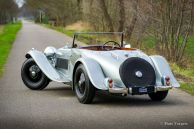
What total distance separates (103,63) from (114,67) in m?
0.31

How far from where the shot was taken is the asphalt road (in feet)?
24.9

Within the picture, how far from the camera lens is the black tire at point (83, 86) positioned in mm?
9261

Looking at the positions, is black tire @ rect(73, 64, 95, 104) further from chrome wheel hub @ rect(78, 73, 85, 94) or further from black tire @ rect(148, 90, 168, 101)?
black tire @ rect(148, 90, 168, 101)

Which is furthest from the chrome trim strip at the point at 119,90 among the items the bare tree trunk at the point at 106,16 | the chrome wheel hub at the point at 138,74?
the bare tree trunk at the point at 106,16

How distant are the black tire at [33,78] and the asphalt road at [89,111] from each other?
161mm

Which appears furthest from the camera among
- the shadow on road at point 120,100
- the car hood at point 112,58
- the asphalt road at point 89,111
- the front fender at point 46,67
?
the front fender at point 46,67

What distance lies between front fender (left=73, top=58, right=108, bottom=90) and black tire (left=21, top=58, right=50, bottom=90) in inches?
80.2

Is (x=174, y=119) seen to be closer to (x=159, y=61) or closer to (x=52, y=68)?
(x=159, y=61)

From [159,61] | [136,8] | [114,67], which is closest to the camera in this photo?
[114,67]

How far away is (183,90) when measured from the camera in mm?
11438

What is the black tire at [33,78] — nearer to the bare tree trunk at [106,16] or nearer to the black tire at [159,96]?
the black tire at [159,96]

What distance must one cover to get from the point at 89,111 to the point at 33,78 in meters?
3.20

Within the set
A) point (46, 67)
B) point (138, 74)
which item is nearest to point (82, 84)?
point (138, 74)

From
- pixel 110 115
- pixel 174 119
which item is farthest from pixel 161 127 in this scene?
pixel 110 115
